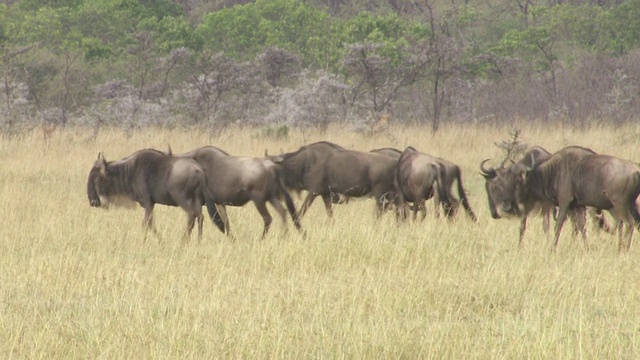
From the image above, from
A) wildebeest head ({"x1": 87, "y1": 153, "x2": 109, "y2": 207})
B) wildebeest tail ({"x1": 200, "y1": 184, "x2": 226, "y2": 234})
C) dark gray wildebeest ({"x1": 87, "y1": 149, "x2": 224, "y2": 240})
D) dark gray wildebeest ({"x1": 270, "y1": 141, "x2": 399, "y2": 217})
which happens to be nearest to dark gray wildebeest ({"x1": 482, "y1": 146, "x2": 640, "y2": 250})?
dark gray wildebeest ({"x1": 270, "y1": 141, "x2": 399, "y2": 217})

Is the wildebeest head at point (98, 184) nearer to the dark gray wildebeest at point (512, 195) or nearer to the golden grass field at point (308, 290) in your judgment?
the golden grass field at point (308, 290)

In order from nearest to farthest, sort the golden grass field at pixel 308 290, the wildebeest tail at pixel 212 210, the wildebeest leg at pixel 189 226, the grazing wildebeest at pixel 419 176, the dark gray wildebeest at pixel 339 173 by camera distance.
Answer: the golden grass field at pixel 308 290
the wildebeest leg at pixel 189 226
the wildebeest tail at pixel 212 210
the grazing wildebeest at pixel 419 176
the dark gray wildebeest at pixel 339 173

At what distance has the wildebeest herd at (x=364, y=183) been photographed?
8.56 meters

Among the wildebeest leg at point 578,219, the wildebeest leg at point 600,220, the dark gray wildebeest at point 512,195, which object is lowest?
the wildebeest leg at point 600,220

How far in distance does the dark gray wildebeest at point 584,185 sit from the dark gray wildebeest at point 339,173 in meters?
1.79

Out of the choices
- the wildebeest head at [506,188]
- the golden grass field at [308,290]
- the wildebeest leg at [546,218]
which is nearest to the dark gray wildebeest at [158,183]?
the golden grass field at [308,290]

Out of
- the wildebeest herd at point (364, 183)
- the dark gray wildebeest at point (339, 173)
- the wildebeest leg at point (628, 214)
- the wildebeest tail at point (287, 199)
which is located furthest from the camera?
the dark gray wildebeest at point (339, 173)

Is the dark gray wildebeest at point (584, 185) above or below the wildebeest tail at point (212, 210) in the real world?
above

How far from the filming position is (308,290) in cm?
654

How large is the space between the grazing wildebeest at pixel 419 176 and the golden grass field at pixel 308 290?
294 millimetres

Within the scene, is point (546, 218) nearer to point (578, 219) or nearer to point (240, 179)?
point (578, 219)

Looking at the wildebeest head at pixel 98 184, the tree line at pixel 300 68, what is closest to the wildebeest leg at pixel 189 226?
the wildebeest head at pixel 98 184

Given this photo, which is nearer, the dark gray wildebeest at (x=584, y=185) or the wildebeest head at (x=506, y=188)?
the dark gray wildebeest at (x=584, y=185)

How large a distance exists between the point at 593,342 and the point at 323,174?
216 inches
